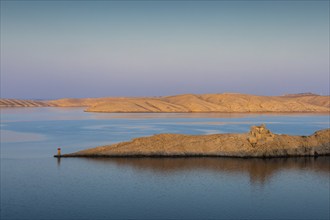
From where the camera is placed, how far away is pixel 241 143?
101ft

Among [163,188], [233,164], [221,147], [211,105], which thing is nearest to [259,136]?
[221,147]

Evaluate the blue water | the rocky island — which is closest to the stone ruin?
the rocky island

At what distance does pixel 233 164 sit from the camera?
2748cm

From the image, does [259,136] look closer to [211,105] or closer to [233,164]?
[233,164]

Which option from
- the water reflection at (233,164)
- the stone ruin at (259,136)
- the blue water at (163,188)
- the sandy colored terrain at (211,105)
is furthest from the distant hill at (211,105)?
the blue water at (163,188)

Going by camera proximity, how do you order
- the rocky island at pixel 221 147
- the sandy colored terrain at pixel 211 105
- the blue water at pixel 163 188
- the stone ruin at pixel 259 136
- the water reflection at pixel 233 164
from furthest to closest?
the sandy colored terrain at pixel 211 105
the stone ruin at pixel 259 136
the rocky island at pixel 221 147
the water reflection at pixel 233 164
the blue water at pixel 163 188

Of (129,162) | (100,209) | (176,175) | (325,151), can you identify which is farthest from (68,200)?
(325,151)

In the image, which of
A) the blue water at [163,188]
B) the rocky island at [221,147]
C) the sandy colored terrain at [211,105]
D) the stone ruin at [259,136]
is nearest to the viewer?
the blue water at [163,188]

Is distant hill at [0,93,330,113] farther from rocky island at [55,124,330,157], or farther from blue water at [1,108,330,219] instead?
blue water at [1,108,330,219]

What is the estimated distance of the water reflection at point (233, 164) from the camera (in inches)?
997

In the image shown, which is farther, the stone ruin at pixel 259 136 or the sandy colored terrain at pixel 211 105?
the sandy colored terrain at pixel 211 105

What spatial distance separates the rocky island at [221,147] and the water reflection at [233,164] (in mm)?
951

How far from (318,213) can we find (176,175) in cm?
900

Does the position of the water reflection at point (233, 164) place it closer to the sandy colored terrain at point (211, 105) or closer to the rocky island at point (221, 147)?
the rocky island at point (221, 147)
